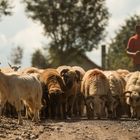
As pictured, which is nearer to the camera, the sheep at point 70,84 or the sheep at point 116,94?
the sheep at point 116,94

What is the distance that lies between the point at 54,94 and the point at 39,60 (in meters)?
56.9

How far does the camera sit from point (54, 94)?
25.7m

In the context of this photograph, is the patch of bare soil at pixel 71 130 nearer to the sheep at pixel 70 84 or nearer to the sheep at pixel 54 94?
the sheep at pixel 54 94

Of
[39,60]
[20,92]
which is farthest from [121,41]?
[20,92]

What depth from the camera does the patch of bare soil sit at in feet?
66.3

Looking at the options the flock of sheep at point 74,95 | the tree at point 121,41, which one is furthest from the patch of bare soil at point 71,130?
the tree at point 121,41

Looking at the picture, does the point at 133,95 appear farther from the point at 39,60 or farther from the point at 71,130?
the point at 39,60

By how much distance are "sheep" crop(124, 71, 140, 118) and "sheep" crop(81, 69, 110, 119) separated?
78 cm

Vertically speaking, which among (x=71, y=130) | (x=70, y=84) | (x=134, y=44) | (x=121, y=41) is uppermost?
(x=121, y=41)

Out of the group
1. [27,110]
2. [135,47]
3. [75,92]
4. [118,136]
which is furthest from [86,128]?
[135,47]

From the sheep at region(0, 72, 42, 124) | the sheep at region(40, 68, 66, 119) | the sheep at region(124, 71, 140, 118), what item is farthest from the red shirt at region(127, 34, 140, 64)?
the sheep at region(0, 72, 42, 124)

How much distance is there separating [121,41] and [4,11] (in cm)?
1927

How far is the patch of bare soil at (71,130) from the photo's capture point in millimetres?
20219

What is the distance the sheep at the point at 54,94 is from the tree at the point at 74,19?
1497 inches
